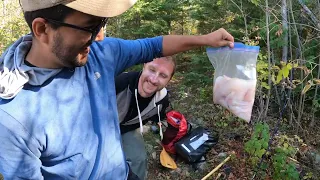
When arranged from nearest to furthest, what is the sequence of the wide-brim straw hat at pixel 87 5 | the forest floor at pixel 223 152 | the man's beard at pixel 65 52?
the wide-brim straw hat at pixel 87 5
the man's beard at pixel 65 52
the forest floor at pixel 223 152

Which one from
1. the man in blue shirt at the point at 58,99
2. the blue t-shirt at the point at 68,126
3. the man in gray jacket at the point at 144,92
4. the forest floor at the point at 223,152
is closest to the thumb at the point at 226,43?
the blue t-shirt at the point at 68,126

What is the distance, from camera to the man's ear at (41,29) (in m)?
1.32

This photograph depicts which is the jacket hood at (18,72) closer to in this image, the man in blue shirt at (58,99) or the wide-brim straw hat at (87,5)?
the man in blue shirt at (58,99)

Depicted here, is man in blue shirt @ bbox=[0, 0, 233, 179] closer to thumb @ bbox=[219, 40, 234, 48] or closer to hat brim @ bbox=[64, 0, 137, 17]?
hat brim @ bbox=[64, 0, 137, 17]

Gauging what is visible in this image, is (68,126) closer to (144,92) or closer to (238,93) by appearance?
(238,93)

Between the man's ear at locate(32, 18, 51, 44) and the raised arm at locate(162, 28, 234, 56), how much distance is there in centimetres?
90

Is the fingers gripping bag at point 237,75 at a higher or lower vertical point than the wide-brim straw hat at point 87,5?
lower

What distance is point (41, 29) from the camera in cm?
136

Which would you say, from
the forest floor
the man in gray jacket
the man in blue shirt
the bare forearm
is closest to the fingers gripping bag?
the bare forearm

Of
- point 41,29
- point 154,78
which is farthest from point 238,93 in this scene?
point 41,29

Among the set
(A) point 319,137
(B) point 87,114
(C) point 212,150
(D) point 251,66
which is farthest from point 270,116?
(B) point 87,114

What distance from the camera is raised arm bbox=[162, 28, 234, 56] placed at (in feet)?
6.56

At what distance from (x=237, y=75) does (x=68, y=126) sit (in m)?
1.33

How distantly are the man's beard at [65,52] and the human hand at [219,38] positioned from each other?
3.07 ft
